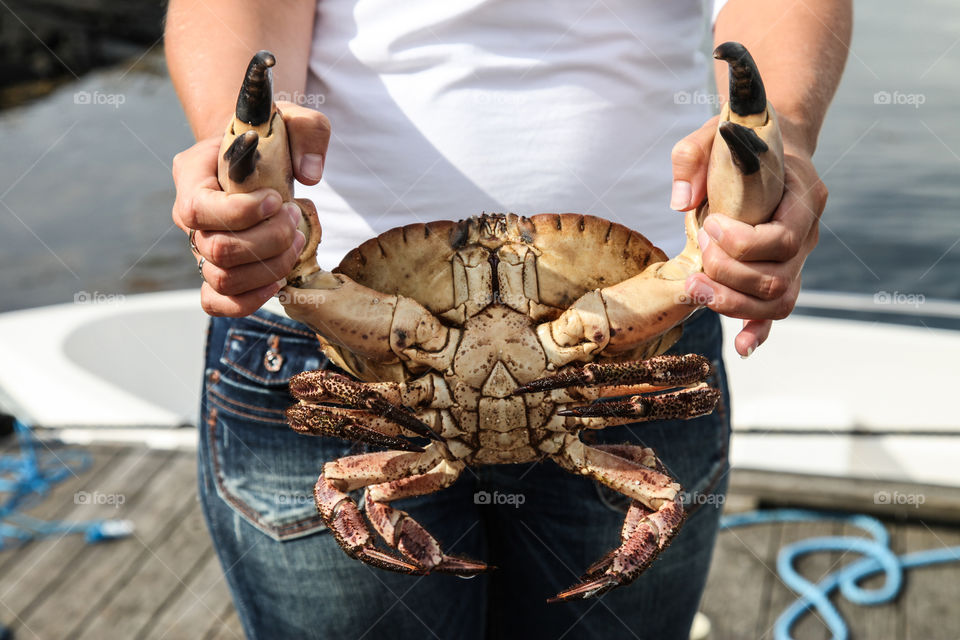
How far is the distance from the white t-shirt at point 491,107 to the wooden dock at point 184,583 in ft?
7.62

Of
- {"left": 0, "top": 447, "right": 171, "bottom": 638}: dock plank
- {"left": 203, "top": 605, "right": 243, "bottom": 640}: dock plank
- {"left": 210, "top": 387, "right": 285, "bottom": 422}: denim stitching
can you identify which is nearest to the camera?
{"left": 210, "top": 387, "right": 285, "bottom": 422}: denim stitching

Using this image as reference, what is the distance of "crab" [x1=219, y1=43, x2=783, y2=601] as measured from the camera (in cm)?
143

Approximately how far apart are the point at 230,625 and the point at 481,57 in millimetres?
2772

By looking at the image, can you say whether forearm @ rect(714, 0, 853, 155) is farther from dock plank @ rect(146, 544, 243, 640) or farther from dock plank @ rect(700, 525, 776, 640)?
dock plank @ rect(146, 544, 243, 640)

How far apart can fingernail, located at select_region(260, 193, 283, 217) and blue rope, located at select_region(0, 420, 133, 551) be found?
3.21 meters

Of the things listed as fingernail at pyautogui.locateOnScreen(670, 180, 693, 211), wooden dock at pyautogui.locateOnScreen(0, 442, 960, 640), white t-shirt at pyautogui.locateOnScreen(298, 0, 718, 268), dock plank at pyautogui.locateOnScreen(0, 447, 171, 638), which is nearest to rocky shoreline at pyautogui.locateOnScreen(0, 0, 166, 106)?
dock plank at pyautogui.locateOnScreen(0, 447, 171, 638)

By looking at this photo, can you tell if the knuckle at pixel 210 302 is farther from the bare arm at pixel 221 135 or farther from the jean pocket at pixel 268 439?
the jean pocket at pixel 268 439

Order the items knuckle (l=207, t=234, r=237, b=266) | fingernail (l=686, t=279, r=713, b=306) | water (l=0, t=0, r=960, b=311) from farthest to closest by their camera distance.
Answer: water (l=0, t=0, r=960, b=311) < fingernail (l=686, t=279, r=713, b=306) < knuckle (l=207, t=234, r=237, b=266)

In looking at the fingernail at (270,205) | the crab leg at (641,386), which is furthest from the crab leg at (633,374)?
the fingernail at (270,205)

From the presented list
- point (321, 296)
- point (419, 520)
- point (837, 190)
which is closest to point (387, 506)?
point (419, 520)

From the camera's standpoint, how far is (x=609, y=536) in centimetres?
178

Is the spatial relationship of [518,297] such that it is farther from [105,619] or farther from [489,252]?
[105,619]

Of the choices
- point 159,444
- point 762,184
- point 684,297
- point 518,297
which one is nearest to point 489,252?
point 518,297

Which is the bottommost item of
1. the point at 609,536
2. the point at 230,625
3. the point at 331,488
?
the point at 230,625
